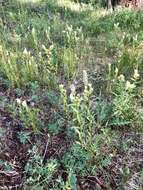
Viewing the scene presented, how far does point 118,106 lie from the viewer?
354 cm

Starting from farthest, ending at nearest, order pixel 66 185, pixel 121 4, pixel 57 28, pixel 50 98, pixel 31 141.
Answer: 1. pixel 121 4
2. pixel 57 28
3. pixel 50 98
4. pixel 31 141
5. pixel 66 185

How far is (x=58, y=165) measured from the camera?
3371 millimetres

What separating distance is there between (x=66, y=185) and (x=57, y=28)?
297cm

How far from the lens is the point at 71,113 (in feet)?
12.3

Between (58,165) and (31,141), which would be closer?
(58,165)

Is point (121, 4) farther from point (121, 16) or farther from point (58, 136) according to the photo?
point (58, 136)

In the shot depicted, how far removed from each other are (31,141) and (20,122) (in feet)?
0.92

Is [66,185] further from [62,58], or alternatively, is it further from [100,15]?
[100,15]

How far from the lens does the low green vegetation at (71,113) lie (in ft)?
10.8

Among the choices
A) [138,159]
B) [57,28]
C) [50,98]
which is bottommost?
[138,159]

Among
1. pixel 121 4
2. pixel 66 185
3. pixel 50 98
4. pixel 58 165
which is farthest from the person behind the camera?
pixel 121 4

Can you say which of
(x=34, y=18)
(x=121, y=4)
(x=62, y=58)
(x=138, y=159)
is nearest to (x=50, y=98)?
(x=62, y=58)

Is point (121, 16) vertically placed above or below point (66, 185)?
above

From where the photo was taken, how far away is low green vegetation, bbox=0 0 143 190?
3301 mm
